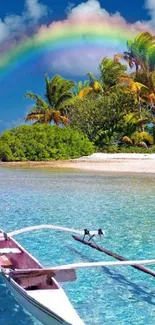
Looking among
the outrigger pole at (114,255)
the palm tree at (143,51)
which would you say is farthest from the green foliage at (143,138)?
the outrigger pole at (114,255)

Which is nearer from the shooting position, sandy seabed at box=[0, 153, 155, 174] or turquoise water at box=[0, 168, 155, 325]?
turquoise water at box=[0, 168, 155, 325]

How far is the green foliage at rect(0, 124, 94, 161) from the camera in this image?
3434 cm

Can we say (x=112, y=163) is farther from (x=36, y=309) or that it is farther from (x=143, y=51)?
(x=36, y=309)

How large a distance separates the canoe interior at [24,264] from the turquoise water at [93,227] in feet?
1.11

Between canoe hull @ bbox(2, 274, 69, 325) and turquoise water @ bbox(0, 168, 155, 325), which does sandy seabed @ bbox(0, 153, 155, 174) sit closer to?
turquoise water @ bbox(0, 168, 155, 325)

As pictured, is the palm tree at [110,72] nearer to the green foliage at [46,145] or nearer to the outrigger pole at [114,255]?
the green foliage at [46,145]

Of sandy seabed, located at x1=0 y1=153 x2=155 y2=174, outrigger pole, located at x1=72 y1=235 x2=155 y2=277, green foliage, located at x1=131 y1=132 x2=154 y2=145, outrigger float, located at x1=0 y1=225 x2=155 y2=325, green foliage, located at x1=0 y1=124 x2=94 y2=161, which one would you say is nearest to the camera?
outrigger float, located at x1=0 y1=225 x2=155 y2=325

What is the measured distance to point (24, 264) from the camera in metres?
5.68

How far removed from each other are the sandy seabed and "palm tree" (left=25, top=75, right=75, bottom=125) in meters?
6.84

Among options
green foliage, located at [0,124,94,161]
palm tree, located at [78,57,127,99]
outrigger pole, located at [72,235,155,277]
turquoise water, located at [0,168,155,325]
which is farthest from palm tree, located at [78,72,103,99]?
outrigger pole, located at [72,235,155,277]

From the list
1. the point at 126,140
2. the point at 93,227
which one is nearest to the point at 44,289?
the point at 93,227

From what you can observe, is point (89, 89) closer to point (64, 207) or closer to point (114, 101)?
point (114, 101)

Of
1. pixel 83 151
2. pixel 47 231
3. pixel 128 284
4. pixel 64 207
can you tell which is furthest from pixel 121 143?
pixel 128 284

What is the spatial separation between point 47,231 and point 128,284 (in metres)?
3.71
